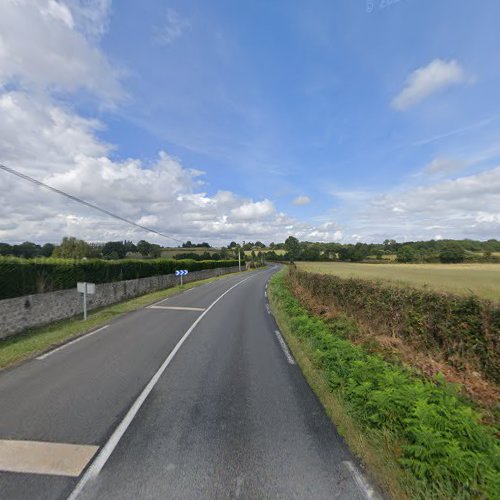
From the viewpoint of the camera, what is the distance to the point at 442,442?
345 centimetres

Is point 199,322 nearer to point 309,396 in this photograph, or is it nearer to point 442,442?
point 309,396

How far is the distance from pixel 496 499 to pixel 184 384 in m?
4.88

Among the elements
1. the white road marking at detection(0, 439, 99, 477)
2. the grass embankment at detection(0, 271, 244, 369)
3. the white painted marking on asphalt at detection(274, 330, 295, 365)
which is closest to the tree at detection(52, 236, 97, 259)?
the grass embankment at detection(0, 271, 244, 369)

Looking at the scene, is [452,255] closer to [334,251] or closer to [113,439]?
[334,251]

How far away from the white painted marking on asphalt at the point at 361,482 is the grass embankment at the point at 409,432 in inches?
5.9

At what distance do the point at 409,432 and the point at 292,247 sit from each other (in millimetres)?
134841

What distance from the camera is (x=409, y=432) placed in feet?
12.7

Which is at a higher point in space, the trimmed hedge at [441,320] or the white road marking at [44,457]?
the trimmed hedge at [441,320]

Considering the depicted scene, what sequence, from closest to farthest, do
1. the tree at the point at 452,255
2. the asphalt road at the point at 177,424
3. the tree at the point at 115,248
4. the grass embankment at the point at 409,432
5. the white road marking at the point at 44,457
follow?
the grass embankment at the point at 409,432, the asphalt road at the point at 177,424, the white road marking at the point at 44,457, the tree at the point at 115,248, the tree at the point at 452,255

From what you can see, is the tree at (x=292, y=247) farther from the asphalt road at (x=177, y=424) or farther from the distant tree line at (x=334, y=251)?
the asphalt road at (x=177, y=424)

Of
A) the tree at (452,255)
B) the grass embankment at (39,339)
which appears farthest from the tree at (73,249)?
the tree at (452,255)

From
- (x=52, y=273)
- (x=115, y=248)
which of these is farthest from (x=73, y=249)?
(x=52, y=273)

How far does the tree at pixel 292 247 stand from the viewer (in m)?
133

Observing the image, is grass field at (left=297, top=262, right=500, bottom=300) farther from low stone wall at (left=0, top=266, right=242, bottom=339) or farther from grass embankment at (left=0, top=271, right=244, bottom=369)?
low stone wall at (left=0, top=266, right=242, bottom=339)
